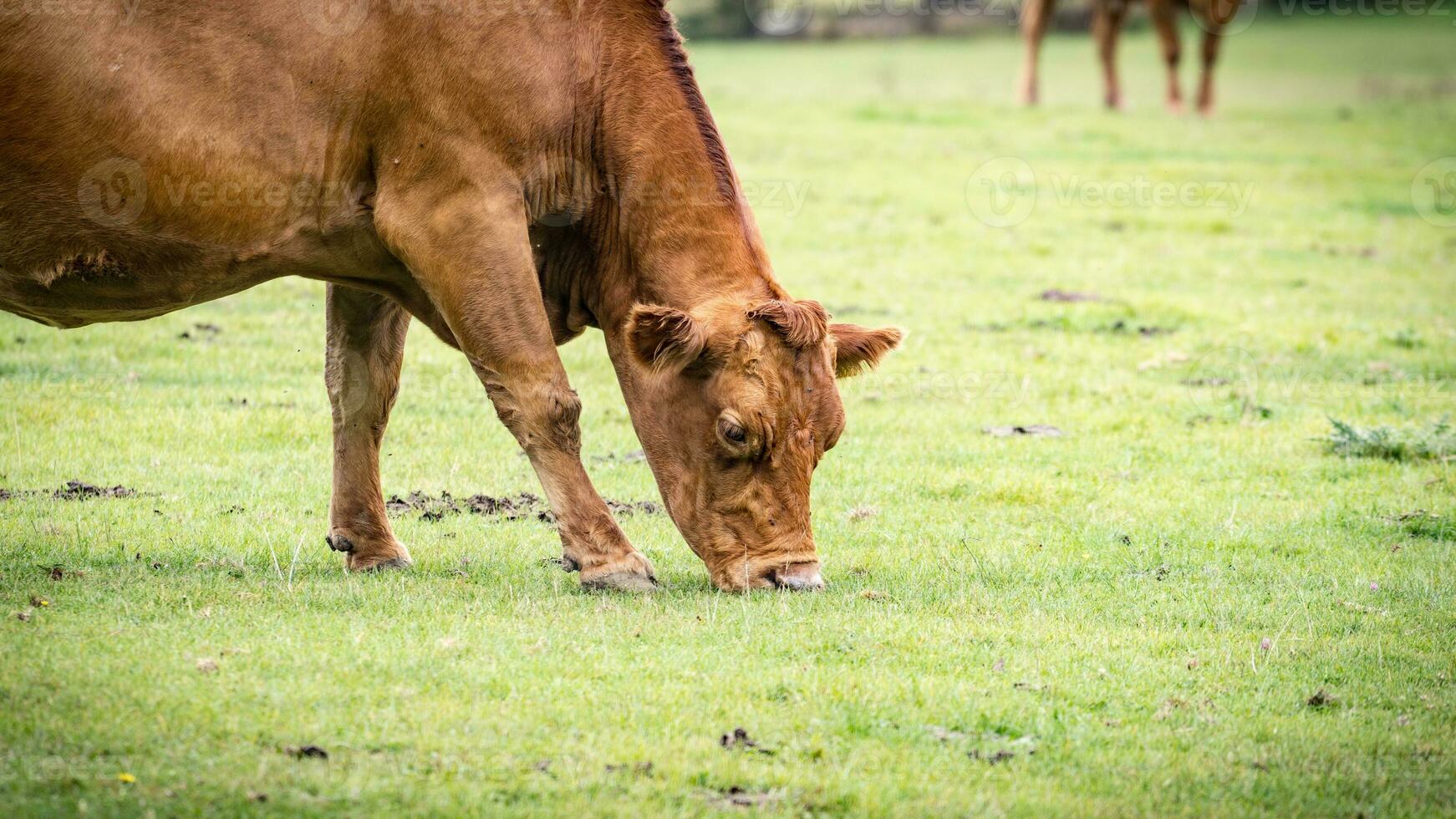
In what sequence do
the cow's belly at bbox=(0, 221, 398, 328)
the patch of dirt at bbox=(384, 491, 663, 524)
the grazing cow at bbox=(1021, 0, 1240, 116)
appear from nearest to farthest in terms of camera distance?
1. the cow's belly at bbox=(0, 221, 398, 328)
2. the patch of dirt at bbox=(384, 491, 663, 524)
3. the grazing cow at bbox=(1021, 0, 1240, 116)

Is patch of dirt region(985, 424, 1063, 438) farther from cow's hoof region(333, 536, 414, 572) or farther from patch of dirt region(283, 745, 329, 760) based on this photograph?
patch of dirt region(283, 745, 329, 760)

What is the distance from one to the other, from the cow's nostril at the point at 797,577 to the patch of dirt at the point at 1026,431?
3973 mm

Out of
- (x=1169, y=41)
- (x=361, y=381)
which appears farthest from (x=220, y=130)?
(x=1169, y=41)

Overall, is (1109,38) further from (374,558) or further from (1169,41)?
(374,558)

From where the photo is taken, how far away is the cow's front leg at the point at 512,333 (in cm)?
624

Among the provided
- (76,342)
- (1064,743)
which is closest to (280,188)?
(1064,743)

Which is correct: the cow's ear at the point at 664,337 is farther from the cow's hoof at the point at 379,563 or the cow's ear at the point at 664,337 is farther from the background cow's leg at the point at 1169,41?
the background cow's leg at the point at 1169,41

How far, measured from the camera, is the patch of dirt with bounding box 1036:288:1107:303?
46.5 feet

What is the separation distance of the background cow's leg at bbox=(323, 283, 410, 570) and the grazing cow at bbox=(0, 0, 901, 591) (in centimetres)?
30

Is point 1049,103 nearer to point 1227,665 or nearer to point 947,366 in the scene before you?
point 947,366

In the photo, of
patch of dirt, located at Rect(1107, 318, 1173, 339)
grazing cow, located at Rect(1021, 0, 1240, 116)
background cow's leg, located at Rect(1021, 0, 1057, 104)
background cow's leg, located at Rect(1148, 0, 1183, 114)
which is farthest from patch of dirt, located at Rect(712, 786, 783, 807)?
background cow's leg, located at Rect(1148, 0, 1183, 114)

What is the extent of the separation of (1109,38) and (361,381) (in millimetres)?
22563

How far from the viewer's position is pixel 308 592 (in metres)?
6.27

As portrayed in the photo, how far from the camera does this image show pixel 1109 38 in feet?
89.4
